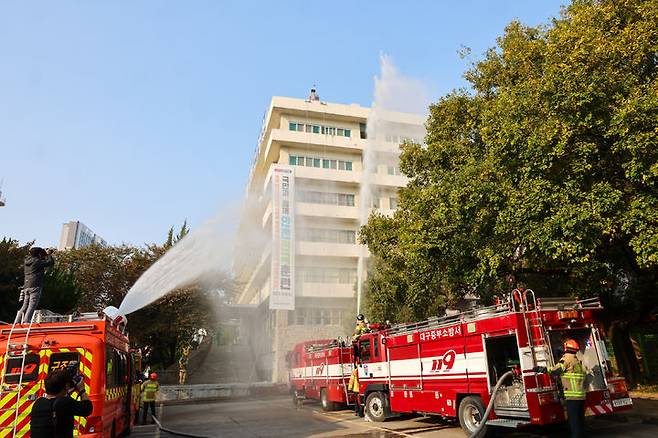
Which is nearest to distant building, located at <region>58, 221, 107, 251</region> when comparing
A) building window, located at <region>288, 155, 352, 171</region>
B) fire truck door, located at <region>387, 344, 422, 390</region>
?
building window, located at <region>288, 155, 352, 171</region>

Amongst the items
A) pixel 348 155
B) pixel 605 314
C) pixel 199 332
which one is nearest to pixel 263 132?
pixel 348 155

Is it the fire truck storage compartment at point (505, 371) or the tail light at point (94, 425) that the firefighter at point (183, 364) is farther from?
the fire truck storage compartment at point (505, 371)

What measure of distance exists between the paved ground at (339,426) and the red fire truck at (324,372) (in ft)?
2.17

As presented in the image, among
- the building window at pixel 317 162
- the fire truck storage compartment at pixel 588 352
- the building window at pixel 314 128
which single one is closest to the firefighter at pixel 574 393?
the fire truck storage compartment at pixel 588 352

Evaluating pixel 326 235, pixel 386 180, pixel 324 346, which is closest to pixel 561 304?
pixel 324 346

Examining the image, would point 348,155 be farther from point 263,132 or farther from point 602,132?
point 602,132

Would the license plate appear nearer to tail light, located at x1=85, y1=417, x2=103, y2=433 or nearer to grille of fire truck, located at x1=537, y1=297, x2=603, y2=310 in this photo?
grille of fire truck, located at x1=537, y1=297, x2=603, y2=310

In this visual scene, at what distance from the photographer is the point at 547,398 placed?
27.6 feet

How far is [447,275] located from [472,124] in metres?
5.68

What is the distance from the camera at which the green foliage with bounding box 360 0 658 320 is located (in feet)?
35.9

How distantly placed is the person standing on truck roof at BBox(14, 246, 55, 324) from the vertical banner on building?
2492 centimetres

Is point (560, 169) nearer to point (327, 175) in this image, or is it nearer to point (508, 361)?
point (508, 361)

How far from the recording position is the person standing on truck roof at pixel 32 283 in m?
9.61

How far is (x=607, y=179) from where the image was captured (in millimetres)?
12195
